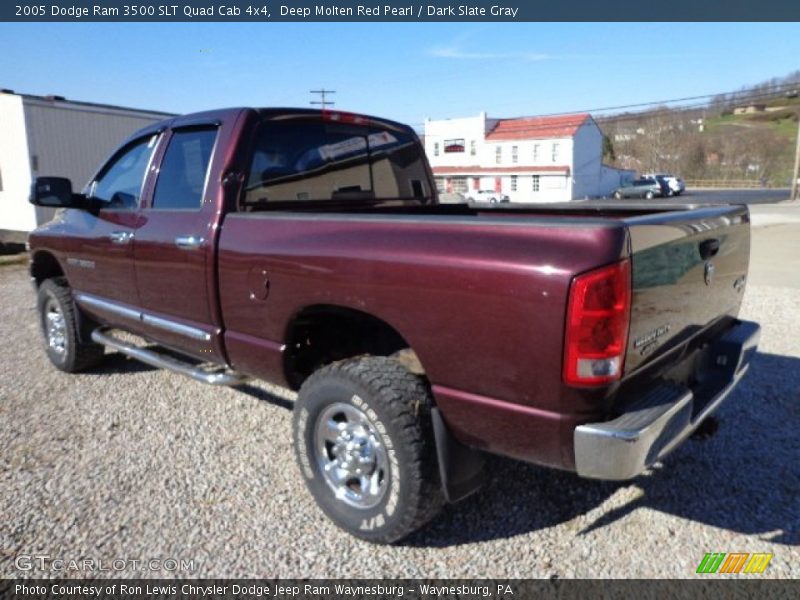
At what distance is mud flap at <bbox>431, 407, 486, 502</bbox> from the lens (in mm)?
2455

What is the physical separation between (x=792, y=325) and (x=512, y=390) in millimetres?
5659

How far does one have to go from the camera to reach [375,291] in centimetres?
253

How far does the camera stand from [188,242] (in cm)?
338

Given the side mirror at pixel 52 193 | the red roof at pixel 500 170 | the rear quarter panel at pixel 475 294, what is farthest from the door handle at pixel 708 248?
the red roof at pixel 500 170

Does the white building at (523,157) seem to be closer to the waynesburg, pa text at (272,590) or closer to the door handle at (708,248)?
the door handle at (708,248)

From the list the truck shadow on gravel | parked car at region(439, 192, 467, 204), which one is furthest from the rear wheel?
the truck shadow on gravel

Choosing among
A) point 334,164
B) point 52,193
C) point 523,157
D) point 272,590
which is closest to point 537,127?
point 523,157

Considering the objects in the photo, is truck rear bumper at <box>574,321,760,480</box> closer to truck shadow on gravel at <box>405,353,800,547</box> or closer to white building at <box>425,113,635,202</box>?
truck shadow on gravel at <box>405,353,800,547</box>

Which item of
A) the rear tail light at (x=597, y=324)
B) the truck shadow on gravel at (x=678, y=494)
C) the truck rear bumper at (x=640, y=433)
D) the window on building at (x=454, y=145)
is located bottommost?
the truck shadow on gravel at (x=678, y=494)

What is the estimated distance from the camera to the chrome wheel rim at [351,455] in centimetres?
269

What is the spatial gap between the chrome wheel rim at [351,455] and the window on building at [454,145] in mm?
53048

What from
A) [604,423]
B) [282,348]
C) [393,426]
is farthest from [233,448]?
[604,423]

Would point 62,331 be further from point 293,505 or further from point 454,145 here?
point 454,145

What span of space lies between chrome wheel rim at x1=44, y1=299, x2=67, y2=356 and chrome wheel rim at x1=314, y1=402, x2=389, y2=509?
10.1 ft
